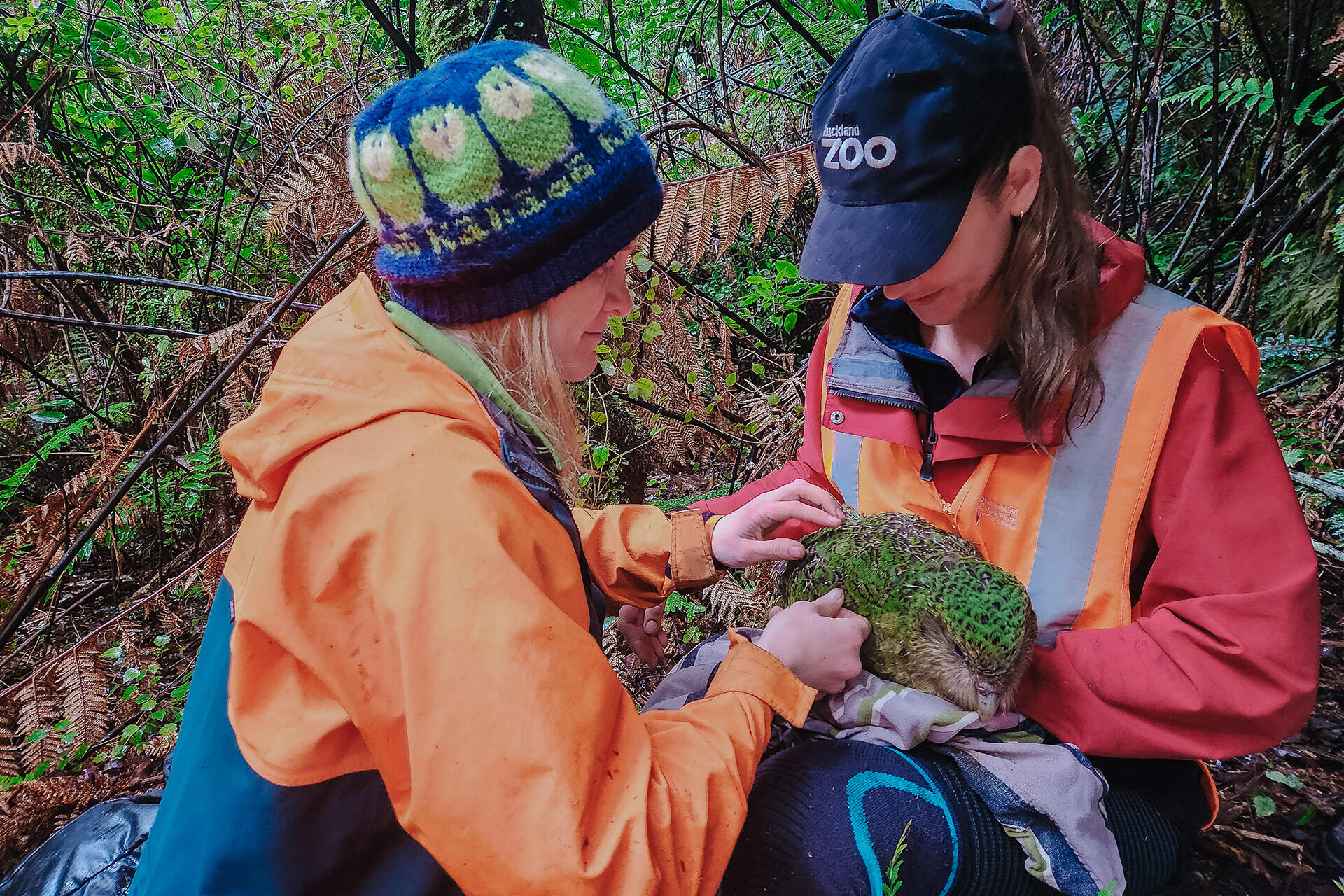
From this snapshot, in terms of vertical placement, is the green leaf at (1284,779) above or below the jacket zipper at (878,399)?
below

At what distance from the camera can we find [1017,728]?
2.22m

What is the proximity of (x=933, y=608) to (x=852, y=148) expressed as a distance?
1278mm

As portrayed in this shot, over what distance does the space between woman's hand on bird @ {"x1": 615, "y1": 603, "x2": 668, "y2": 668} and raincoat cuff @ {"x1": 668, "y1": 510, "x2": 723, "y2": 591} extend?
0.77ft

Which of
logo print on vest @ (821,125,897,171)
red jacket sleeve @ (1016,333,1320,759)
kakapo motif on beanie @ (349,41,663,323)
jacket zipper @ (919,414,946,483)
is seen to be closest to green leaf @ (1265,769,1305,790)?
red jacket sleeve @ (1016,333,1320,759)

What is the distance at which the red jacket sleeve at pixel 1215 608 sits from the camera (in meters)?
1.94

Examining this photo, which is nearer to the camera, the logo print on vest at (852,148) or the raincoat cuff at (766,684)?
the raincoat cuff at (766,684)

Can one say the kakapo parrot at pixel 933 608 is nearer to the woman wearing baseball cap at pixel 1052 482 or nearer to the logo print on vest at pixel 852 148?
the woman wearing baseball cap at pixel 1052 482

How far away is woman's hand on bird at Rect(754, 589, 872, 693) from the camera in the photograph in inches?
76.4

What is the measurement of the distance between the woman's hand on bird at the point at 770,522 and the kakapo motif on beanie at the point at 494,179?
991 mm

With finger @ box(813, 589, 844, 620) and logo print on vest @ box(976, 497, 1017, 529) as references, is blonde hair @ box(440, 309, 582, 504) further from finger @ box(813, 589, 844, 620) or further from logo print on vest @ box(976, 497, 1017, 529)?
logo print on vest @ box(976, 497, 1017, 529)

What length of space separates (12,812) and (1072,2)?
Result: 19.1 feet

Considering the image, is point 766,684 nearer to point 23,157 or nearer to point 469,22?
point 469,22

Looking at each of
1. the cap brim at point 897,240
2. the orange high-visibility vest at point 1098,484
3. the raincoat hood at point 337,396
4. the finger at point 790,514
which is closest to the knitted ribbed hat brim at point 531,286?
the raincoat hood at point 337,396

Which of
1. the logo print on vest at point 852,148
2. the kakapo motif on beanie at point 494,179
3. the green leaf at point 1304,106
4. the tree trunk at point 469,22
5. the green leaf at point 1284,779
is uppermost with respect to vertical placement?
the tree trunk at point 469,22
